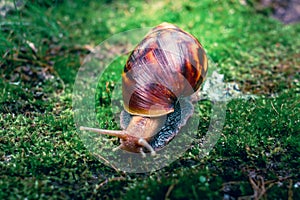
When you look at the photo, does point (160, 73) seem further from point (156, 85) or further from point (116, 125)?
point (116, 125)

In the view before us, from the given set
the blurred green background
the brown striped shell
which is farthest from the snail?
the blurred green background

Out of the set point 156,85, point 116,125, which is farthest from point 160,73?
point 116,125

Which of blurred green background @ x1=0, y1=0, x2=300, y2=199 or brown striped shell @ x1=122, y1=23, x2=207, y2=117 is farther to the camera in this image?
brown striped shell @ x1=122, y1=23, x2=207, y2=117

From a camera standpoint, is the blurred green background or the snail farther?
the snail

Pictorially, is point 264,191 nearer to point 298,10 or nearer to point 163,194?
point 163,194

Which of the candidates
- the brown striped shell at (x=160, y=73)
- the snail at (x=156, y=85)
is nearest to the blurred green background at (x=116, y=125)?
the snail at (x=156, y=85)

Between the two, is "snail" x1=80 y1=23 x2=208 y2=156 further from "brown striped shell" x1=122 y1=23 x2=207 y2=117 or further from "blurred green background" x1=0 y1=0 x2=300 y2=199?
"blurred green background" x1=0 y1=0 x2=300 y2=199

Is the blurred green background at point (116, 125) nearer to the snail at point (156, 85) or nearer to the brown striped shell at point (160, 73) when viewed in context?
the snail at point (156, 85)
